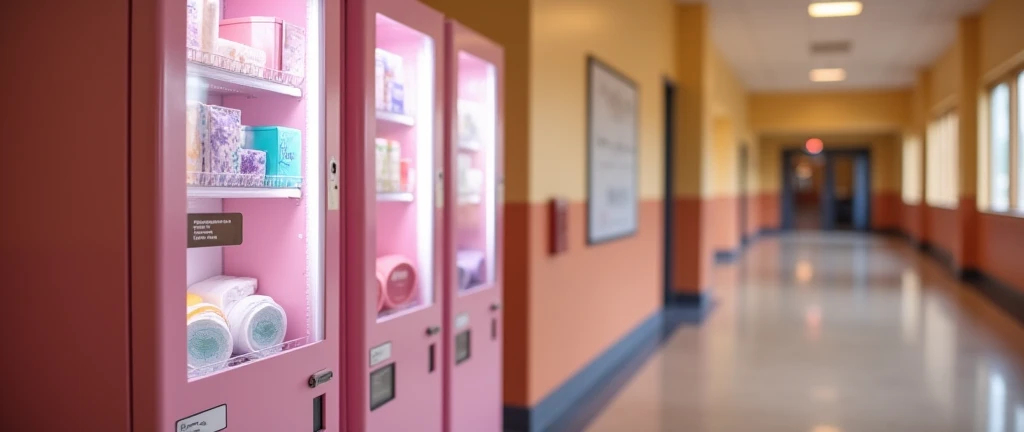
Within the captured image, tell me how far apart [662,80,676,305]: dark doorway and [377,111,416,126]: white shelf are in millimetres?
6364

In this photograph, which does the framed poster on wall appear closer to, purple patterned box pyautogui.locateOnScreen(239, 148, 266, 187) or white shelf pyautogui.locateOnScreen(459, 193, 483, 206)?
white shelf pyautogui.locateOnScreen(459, 193, 483, 206)

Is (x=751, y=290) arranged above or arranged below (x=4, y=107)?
below

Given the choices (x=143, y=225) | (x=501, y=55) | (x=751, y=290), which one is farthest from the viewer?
(x=751, y=290)

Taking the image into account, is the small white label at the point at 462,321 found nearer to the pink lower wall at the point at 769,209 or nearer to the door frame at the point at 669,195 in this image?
the door frame at the point at 669,195

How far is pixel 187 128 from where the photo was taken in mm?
1921

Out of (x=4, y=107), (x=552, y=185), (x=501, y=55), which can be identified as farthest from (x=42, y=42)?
(x=552, y=185)

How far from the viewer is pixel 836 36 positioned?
11.2 metres

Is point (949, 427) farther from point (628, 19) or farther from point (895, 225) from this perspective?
point (895, 225)

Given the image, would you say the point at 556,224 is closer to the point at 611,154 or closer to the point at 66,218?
the point at 611,154

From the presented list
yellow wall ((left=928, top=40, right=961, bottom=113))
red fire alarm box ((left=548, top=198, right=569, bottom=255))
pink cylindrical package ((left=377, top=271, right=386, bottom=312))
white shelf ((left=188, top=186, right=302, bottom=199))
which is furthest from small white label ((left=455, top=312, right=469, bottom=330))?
yellow wall ((left=928, top=40, right=961, bottom=113))

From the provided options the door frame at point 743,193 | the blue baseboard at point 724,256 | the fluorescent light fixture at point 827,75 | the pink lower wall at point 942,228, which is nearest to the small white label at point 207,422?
the pink lower wall at point 942,228

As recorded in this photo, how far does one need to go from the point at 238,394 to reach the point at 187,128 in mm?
664

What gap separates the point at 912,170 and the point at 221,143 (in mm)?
19013

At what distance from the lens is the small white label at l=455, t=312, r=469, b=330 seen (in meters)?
3.20
